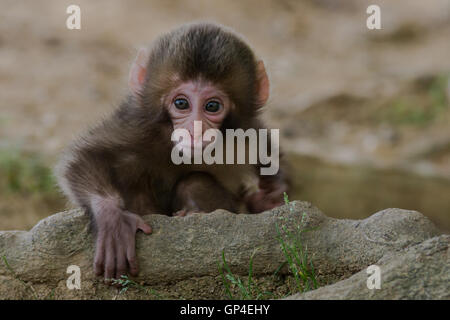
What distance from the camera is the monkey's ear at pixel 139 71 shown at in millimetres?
4461

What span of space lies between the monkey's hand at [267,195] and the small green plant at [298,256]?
48.7 inches

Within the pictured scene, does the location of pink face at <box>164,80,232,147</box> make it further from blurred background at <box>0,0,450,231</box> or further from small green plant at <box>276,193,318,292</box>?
blurred background at <box>0,0,450,231</box>

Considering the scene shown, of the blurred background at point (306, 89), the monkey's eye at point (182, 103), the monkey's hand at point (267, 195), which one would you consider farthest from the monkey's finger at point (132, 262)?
the blurred background at point (306, 89)

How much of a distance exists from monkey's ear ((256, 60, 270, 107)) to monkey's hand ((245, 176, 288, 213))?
2.12 ft

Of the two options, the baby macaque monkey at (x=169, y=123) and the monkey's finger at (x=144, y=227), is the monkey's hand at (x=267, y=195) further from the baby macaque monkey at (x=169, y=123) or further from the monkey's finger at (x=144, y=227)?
the monkey's finger at (x=144, y=227)

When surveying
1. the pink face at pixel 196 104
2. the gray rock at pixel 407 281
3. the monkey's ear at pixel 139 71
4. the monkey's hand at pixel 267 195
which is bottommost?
the gray rock at pixel 407 281

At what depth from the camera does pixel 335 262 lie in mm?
3553

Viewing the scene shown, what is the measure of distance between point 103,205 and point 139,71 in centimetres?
113

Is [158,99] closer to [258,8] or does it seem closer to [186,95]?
[186,95]

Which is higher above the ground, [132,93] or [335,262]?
[132,93]

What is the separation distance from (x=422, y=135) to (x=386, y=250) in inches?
343

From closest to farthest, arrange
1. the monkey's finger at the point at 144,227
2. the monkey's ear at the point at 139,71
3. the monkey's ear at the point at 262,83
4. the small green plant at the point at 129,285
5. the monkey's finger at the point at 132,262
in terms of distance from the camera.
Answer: the small green plant at the point at 129,285, the monkey's finger at the point at 132,262, the monkey's finger at the point at 144,227, the monkey's ear at the point at 139,71, the monkey's ear at the point at 262,83
